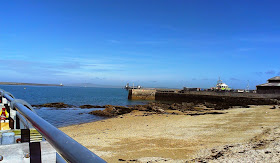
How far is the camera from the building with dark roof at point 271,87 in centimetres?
4040

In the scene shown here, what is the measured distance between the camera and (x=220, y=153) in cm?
857

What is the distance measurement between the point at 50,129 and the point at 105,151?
9.29 meters

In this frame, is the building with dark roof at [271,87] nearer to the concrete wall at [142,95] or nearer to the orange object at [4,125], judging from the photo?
the concrete wall at [142,95]

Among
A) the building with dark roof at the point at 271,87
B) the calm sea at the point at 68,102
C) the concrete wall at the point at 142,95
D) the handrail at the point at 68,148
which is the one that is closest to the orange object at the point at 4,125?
the handrail at the point at 68,148

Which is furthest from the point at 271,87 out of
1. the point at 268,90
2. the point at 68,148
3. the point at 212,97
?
the point at 68,148

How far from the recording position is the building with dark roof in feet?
133

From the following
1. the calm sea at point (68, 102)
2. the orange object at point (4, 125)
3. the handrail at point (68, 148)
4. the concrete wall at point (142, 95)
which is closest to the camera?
the handrail at point (68, 148)

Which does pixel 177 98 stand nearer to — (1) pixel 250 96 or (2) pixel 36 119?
(1) pixel 250 96

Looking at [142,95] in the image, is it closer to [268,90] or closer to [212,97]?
[212,97]

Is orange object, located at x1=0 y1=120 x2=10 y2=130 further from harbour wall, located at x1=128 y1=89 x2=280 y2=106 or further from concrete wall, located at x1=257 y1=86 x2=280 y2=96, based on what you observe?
concrete wall, located at x1=257 y1=86 x2=280 y2=96

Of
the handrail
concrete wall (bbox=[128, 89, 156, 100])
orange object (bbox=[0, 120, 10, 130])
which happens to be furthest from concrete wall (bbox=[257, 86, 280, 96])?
the handrail

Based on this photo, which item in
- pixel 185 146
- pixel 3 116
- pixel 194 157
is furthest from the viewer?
pixel 185 146

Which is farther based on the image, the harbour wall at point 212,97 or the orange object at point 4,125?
the harbour wall at point 212,97

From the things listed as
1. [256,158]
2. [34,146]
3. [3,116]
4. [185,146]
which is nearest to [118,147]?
[185,146]
